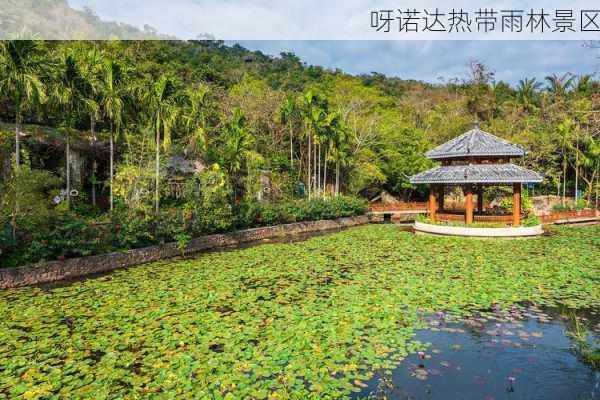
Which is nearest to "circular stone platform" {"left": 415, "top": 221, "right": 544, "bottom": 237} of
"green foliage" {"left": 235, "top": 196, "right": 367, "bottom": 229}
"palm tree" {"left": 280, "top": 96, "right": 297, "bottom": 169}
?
"green foliage" {"left": 235, "top": 196, "right": 367, "bottom": 229}

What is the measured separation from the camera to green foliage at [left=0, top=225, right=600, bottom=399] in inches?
209

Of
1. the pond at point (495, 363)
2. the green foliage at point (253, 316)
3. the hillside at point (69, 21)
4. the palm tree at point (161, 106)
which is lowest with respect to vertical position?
the pond at point (495, 363)

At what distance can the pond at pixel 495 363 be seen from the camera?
5.17 m

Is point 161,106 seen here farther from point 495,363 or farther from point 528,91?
point 528,91

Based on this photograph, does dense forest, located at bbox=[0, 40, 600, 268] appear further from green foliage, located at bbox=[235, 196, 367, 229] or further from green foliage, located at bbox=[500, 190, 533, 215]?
green foliage, located at bbox=[500, 190, 533, 215]

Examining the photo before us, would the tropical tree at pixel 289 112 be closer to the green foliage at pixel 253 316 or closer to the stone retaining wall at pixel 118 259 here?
the stone retaining wall at pixel 118 259

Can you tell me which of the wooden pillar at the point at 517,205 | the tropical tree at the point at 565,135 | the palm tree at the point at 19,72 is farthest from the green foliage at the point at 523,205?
the palm tree at the point at 19,72

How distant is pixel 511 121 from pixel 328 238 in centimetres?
2281

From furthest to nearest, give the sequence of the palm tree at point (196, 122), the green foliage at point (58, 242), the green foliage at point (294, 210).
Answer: the palm tree at point (196, 122) < the green foliage at point (294, 210) < the green foliage at point (58, 242)

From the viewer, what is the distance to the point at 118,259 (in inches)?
493

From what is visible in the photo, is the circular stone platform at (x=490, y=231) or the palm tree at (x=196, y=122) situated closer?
the circular stone platform at (x=490, y=231)

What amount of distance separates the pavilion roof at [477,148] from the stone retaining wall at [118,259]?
8198 mm

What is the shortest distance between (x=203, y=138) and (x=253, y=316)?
15.5 m

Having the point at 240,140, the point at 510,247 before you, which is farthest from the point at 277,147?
the point at 510,247
